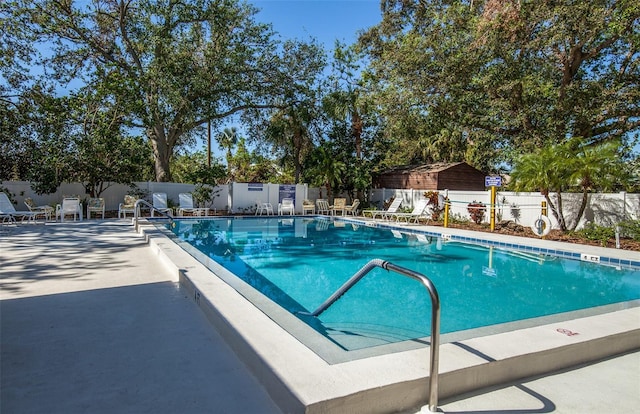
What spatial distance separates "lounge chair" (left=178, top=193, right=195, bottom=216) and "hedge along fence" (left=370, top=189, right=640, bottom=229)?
9840mm

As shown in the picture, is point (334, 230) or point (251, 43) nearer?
point (334, 230)

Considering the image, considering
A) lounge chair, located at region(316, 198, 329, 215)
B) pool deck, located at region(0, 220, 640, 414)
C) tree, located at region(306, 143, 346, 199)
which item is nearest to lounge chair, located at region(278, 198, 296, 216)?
lounge chair, located at region(316, 198, 329, 215)

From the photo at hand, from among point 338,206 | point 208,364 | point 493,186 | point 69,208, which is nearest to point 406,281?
point 208,364

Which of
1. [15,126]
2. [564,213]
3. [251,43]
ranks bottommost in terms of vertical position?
[564,213]

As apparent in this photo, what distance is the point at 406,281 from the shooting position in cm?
637

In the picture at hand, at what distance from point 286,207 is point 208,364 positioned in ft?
49.5

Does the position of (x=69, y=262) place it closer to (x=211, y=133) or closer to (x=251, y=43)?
(x=251, y=43)

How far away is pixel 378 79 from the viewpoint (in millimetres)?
18672

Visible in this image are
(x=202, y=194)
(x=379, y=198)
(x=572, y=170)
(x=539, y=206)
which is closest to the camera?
(x=572, y=170)

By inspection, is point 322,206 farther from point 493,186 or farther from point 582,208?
point 582,208

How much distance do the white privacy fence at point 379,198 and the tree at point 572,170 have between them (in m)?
0.42

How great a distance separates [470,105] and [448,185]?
4155 mm

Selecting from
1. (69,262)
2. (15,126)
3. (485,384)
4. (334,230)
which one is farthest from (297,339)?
(15,126)

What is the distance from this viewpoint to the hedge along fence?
10.0m
